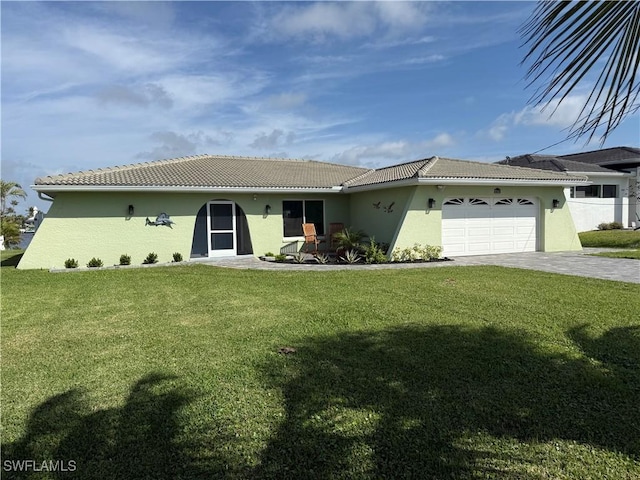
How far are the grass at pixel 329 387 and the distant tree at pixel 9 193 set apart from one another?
3132 cm

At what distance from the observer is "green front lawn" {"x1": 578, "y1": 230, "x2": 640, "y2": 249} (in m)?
21.4

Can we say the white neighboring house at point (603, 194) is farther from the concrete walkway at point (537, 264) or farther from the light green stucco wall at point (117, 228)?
the light green stucco wall at point (117, 228)

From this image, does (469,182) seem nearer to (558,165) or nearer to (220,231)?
(220,231)

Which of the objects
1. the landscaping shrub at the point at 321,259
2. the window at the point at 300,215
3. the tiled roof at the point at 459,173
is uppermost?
the tiled roof at the point at 459,173

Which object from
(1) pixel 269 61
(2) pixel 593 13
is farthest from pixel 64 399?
(1) pixel 269 61

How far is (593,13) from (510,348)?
5010mm

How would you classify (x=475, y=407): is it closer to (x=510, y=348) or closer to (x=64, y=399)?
(x=510, y=348)

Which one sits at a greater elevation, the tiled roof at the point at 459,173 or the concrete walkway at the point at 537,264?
the tiled roof at the point at 459,173

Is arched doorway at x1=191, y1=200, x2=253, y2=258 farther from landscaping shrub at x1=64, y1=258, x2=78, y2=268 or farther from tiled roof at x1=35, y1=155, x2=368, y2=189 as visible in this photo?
landscaping shrub at x1=64, y1=258, x2=78, y2=268

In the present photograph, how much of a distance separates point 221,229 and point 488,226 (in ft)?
38.2

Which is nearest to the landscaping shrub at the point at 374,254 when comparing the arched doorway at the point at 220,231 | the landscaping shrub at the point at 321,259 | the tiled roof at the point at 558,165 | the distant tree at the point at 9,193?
the landscaping shrub at the point at 321,259

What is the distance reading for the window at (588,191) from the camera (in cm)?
2966

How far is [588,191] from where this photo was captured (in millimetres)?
30031

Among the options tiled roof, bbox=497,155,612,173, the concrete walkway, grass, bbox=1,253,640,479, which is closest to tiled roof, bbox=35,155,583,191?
the concrete walkway
